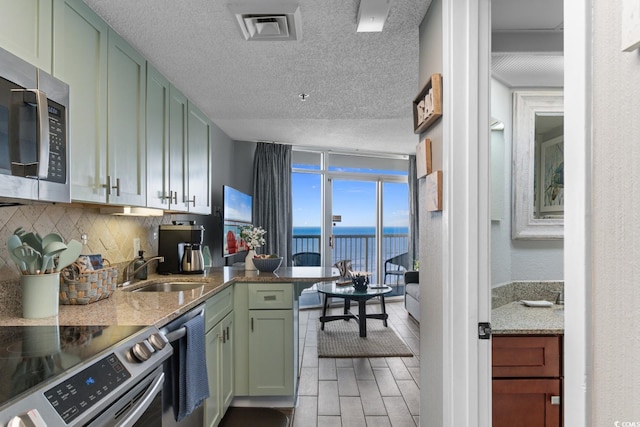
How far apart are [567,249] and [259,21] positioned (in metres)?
1.76

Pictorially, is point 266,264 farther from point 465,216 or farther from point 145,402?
point 465,216

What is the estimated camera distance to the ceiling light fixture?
1771 millimetres

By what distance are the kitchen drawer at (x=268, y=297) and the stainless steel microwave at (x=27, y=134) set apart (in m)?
1.69

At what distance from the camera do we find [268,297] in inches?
117

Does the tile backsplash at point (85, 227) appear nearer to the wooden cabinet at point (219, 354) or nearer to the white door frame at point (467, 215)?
the wooden cabinet at point (219, 354)

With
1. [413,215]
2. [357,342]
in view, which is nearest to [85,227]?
[357,342]

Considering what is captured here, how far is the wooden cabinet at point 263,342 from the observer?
2.97 m

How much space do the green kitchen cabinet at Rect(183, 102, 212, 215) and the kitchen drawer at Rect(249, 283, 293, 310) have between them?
834 mm

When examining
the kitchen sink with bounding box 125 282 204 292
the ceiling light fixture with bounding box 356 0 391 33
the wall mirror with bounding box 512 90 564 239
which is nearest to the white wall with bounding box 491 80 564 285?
the wall mirror with bounding box 512 90 564 239

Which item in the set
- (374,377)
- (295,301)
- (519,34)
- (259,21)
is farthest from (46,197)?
(374,377)

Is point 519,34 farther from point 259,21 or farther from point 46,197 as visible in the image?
point 46,197

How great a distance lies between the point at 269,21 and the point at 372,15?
506 mm

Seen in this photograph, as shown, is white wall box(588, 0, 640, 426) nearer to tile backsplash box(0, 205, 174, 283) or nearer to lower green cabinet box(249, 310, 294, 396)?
tile backsplash box(0, 205, 174, 283)

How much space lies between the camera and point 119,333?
1446mm
